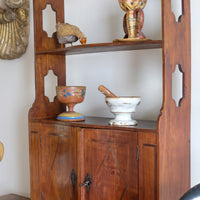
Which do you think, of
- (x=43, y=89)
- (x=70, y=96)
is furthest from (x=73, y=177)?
(x=43, y=89)

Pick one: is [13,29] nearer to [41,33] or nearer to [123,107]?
[41,33]

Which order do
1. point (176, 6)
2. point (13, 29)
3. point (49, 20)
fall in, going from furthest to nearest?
point (13, 29), point (49, 20), point (176, 6)

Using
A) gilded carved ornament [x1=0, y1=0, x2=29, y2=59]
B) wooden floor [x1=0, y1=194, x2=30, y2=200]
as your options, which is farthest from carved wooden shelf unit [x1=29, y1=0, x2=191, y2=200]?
wooden floor [x1=0, y1=194, x2=30, y2=200]

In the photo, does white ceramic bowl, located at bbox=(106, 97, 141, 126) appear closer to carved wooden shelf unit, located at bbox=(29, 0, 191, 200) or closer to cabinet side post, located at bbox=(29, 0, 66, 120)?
carved wooden shelf unit, located at bbox=(29, 0, 191, 200)

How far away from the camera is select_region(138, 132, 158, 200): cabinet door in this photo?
58.7 inches

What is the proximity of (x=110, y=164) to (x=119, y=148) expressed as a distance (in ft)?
0.33

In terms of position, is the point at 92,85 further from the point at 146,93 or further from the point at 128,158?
the point at 128,158

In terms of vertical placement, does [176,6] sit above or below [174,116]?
above

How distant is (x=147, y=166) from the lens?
4.98 feet

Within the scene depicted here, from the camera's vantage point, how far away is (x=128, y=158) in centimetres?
159

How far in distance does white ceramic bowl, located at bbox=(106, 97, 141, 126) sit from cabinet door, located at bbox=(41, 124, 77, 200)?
0.82 ft

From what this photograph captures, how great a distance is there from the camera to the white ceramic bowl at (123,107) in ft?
5.40

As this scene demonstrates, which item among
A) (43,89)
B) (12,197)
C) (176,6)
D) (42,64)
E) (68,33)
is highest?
(176,6)

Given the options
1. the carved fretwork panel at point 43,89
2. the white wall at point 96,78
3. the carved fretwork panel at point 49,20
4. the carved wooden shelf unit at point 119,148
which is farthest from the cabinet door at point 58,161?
the carved fretwork panel at point 49,20
